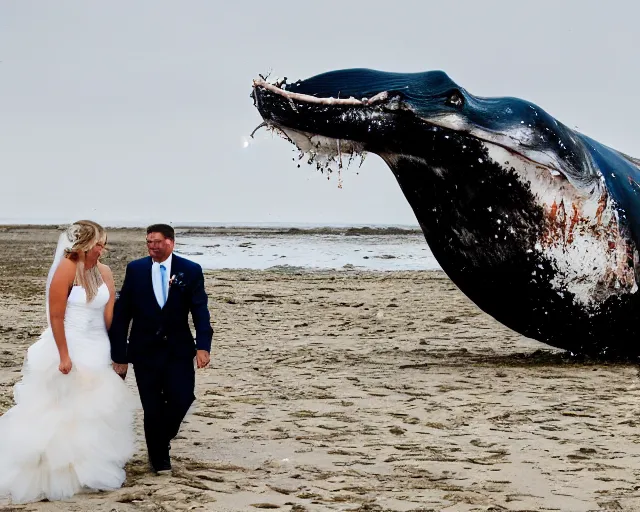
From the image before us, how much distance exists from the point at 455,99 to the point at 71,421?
182 inches

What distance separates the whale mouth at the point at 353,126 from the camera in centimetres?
842

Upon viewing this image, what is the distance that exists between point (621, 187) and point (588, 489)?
438 centimetres

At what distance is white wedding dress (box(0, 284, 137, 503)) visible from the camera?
526cm

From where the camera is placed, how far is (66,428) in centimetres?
536

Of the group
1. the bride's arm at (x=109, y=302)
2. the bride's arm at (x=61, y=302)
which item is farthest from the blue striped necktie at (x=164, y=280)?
the bride's arm at (x=61, y=302)

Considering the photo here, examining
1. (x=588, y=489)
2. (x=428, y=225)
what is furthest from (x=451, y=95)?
(x=588, y=489)

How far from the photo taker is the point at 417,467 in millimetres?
5801

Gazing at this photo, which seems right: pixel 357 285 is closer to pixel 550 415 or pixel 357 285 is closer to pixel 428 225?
pixel 428 225

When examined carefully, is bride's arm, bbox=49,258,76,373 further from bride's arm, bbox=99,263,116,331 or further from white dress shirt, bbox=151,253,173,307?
white dress shirt, bbox=151,253,173,307

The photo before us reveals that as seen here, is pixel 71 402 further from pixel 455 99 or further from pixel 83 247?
pixel 455 99

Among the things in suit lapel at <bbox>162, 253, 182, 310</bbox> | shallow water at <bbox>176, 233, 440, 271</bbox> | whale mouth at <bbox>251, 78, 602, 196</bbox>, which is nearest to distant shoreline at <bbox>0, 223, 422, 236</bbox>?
shallow water at <bbox>176, 233, 440, 271</bbox>

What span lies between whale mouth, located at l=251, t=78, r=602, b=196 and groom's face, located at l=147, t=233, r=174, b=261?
→ 9.98 ft

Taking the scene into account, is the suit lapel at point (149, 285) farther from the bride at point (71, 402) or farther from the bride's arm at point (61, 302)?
the bride's arm at point (61, 302)

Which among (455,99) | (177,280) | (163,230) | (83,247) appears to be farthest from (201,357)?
(455,99)
